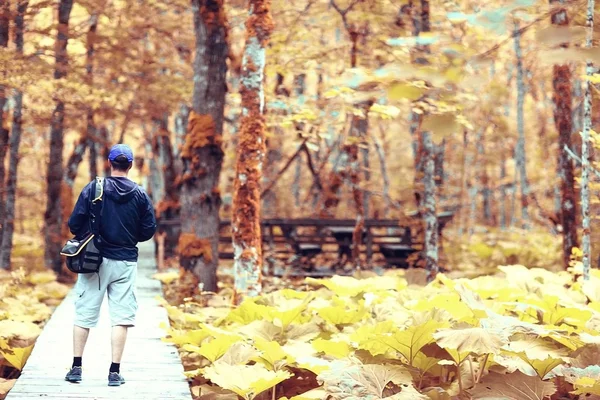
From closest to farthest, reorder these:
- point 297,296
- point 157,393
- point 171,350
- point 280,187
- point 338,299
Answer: point 157,393 → point 171,350 → point 338,299 → point 297,296 → point 280,187

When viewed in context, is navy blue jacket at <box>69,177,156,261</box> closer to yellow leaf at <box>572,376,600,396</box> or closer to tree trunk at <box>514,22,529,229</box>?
yellow leaf at <box>572,376,600,396</box>

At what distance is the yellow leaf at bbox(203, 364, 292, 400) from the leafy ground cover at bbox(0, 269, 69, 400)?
195 centimetres

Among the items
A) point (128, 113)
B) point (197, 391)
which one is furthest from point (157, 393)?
point (128, 113)

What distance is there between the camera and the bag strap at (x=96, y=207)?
216 inches

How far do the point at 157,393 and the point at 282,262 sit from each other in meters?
9.63

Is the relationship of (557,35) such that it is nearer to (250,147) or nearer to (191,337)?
(191,337)

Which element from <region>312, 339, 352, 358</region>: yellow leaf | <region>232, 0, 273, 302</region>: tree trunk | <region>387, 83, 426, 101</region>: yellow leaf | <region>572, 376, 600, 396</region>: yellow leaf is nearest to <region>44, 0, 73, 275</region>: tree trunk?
<region>232, 0, 273, 302</region>: tree trunk

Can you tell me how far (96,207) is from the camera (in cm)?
552

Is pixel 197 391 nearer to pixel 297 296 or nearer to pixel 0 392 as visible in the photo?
pixel 0 392

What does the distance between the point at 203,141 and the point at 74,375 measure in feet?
18.6

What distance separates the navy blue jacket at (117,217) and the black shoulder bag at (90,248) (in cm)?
4

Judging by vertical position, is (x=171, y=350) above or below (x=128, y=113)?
below

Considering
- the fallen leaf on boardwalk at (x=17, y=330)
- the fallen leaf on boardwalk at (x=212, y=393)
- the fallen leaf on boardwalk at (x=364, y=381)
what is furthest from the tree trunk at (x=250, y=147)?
the fallen leaf on boardwalk at (x=364, y=381)

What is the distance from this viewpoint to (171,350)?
6820mm
